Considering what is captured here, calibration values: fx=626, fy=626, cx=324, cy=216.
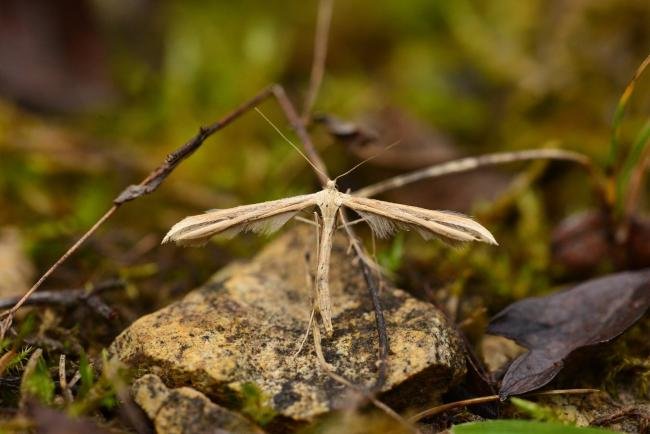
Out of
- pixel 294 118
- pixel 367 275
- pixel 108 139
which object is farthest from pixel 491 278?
pixel 108 139

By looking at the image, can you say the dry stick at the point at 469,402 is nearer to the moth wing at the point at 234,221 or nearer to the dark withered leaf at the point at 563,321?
the dark withered leaf at the point at 563,321

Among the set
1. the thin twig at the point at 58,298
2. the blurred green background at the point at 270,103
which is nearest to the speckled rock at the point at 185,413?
the thin twig at the point at 58,298

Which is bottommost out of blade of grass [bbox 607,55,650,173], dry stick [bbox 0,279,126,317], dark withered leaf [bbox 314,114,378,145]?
dry stick [bbox 0,279,126,317]

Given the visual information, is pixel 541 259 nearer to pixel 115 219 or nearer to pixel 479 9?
pixel 115 219

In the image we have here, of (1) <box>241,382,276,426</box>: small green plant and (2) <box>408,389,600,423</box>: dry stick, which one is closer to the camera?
(1) <box>241,382,276,426</box>: small green plant

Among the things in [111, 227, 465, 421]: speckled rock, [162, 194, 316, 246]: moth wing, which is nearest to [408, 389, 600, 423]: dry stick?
[111, 227, 465, 421]: speckled rock

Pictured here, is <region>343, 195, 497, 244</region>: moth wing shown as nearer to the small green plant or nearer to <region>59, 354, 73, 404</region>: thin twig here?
the small green plant

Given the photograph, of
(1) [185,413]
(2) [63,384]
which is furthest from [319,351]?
(2) [63,384]
